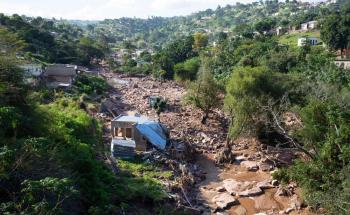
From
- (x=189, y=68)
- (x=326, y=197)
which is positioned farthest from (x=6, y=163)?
(x=189, y=68)

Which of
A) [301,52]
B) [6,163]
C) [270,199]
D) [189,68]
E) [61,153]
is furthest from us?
[189,68]

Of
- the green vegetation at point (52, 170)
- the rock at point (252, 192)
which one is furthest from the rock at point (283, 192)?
the green vegetation at point (52, 170)

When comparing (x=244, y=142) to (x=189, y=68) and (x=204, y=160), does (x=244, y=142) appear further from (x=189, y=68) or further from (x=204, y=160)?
(x=189, y=68)

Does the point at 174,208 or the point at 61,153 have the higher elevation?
the point at 61,153

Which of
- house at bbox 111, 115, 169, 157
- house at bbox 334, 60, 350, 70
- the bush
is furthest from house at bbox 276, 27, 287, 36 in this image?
house at bbox 111, 115, 169, 157

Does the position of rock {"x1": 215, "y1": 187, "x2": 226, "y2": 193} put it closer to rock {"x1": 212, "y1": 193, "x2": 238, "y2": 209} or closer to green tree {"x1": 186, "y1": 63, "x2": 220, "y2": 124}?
rock {"x1": 212, "y1": 193, "x2": 238, "y2": 209}

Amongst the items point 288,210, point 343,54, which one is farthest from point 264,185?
point 343,54

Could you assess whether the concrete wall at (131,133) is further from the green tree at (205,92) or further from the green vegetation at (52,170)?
the green tree at (205,92)
